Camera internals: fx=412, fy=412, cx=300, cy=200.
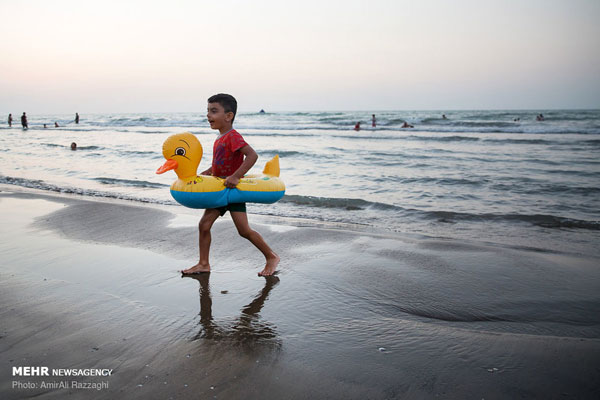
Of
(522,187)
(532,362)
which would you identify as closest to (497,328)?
(532,362)

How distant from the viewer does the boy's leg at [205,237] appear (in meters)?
4.01

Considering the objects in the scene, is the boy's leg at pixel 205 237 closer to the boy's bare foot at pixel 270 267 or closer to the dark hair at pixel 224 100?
the boy's bare foot at pixel 270 267

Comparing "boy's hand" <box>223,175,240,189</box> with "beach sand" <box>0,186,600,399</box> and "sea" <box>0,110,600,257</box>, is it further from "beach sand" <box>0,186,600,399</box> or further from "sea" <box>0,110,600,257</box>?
"sea" <box>0,110,600,257</box>

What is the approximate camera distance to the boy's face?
12.7 ft

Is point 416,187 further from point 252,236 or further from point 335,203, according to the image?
point 252,236

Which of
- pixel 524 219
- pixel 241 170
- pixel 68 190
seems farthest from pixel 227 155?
pixel 68 190

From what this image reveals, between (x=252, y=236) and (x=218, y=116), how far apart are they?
47.2 inches

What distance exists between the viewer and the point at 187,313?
10.1 feet

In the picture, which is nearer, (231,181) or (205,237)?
(231,181)

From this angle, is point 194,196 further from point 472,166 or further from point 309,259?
point 472,166

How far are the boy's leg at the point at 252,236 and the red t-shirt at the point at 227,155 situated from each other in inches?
16.3

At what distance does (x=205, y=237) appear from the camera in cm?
409

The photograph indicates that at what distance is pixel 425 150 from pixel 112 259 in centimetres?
1479

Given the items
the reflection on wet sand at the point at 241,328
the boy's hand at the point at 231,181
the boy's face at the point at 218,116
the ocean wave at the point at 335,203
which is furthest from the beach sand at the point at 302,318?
the ocean wave at the point at 335,203
